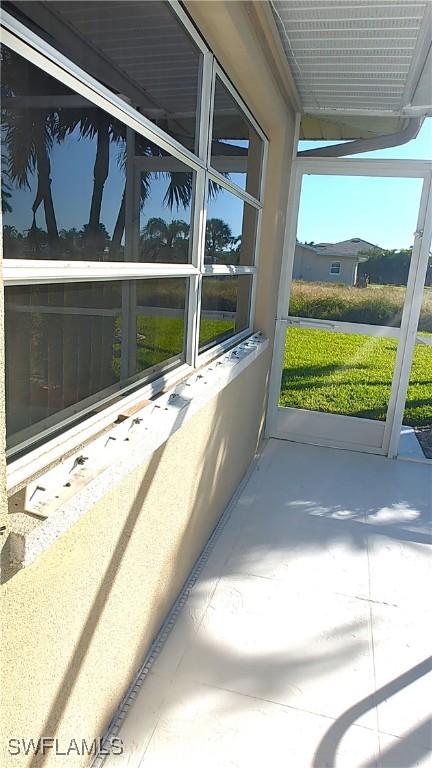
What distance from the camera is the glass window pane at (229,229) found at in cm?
265

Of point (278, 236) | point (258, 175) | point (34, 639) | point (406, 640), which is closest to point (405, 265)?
point (278, 236)

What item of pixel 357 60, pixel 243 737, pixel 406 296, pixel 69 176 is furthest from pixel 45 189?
pixel 406 296

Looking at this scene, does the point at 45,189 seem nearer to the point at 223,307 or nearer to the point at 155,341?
the point at 155,341

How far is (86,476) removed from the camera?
4.41 feet

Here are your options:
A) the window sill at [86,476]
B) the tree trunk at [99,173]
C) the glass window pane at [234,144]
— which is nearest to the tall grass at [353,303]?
the glass window pane at [234,144]

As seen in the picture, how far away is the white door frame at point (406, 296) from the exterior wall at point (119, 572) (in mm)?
1019

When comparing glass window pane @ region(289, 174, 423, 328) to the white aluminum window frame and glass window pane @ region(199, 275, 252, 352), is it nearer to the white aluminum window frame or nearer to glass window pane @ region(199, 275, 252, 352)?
glass window pane @ region(199, 275, 252, 352)

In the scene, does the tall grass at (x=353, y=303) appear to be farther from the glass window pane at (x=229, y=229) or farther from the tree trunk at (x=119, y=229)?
the tree trunk at (x=119, y=229)

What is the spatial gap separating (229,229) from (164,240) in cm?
116

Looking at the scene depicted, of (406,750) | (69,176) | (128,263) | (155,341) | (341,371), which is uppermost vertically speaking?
(69,176)

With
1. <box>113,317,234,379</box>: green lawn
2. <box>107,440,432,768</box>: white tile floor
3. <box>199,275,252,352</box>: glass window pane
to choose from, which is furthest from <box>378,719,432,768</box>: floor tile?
<box>199,275,252,352</box>: glass window pane

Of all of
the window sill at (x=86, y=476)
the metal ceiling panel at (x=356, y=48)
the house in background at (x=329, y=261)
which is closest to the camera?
the window sill at (x=86, y=476)

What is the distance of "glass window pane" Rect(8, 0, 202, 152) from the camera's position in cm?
124

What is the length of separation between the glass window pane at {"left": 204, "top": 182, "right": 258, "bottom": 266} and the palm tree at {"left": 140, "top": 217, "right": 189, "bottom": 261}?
14.1 inches
